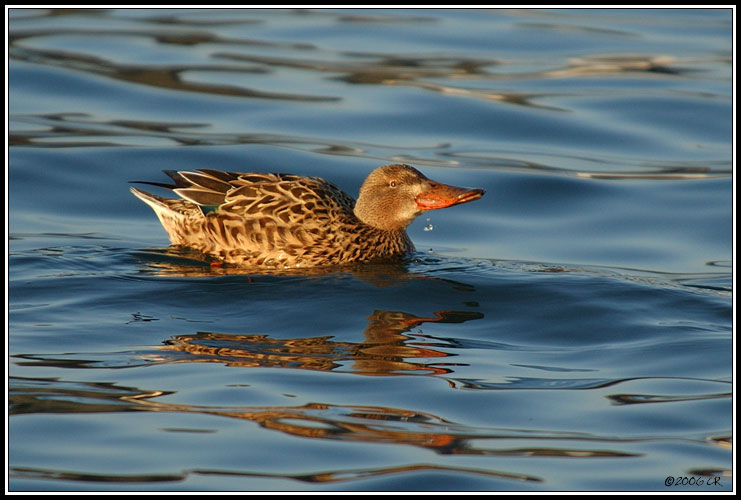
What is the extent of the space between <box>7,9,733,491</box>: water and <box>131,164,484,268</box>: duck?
295 mm

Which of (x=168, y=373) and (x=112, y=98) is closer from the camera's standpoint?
(x=168, y=373)

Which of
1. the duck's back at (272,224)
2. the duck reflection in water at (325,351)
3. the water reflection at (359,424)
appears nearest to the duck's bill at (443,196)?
the duck's back at (272,224)

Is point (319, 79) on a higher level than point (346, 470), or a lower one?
higher

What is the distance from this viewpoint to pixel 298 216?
9.66m

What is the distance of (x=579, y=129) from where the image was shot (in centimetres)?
1541

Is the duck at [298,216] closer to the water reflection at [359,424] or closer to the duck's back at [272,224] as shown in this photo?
the duck's back at [272,224]

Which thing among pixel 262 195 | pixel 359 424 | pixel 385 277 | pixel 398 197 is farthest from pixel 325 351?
pixel 398 197

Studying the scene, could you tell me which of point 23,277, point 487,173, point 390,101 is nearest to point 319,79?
point 390,101

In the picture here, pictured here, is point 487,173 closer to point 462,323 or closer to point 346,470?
point 462,323

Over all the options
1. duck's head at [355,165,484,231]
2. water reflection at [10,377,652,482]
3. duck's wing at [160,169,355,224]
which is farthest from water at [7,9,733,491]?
duck's wing at [160,169,355,224]

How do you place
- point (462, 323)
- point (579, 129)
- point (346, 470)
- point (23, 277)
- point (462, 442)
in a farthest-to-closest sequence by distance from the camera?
point (579, 129) < point (23, 277) < point (462, 323) < point (462, 442) < point (346, 470)

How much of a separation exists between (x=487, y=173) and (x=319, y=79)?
4.47m

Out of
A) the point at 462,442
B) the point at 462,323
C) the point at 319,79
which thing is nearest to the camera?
the point at 462,442

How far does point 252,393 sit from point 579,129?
9.83 m
